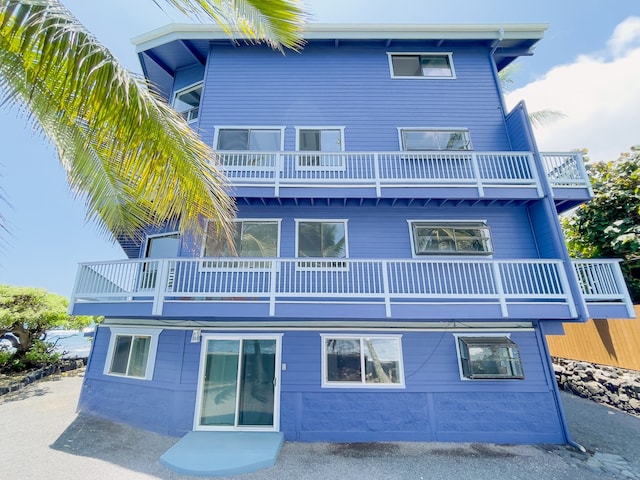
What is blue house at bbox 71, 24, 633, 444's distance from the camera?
266 inches

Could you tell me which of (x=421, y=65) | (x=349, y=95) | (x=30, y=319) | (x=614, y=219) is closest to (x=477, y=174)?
(x=349, y=95)

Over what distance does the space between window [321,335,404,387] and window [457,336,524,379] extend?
170 cm

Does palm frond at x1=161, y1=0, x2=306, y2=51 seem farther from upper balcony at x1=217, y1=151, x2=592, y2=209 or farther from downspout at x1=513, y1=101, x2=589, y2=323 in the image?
→ downspout at x1=513, y1=101, x2=589, y2=323

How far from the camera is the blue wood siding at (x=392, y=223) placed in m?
8.03

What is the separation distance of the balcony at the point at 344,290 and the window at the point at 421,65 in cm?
716

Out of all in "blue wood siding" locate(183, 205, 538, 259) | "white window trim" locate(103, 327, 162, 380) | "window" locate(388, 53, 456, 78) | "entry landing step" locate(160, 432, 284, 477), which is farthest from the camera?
"window" locate(388, 53, 456, 78)

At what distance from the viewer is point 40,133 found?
12.2 ft

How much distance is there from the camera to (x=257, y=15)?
129 inches

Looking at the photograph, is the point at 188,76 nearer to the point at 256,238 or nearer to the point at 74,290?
the point at 256,238

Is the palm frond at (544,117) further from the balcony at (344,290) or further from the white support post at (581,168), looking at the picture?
the balcony at (344,290)

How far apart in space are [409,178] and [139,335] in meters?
9.18

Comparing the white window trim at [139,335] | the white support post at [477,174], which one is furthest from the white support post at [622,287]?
the white window trim at [139,335]

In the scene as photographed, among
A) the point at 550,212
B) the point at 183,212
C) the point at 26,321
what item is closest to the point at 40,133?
the point at 183,212

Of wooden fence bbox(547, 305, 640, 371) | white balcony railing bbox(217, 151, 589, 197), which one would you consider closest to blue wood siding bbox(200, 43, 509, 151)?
white balcony railing bbox(217, 151, 589, 197)
